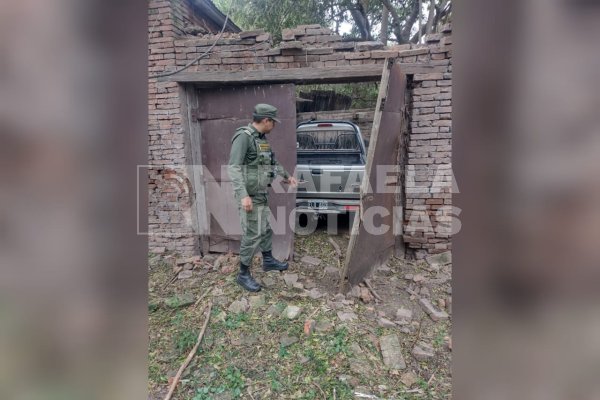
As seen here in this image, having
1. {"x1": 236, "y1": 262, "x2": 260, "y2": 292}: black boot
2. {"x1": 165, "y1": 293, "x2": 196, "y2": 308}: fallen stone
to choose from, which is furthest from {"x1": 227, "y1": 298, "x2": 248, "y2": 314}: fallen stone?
{"x1": 165, "y1": 293, "x2": 196, "y2": 308}: fallen stone

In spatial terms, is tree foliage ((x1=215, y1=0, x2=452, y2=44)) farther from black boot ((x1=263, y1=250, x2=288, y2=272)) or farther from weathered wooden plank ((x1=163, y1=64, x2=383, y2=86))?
black boot ((x1=263, y1=250, x2=288, y2=272))

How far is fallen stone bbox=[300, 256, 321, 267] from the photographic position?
4167 mm

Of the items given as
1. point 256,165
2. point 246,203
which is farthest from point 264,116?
point 246,203

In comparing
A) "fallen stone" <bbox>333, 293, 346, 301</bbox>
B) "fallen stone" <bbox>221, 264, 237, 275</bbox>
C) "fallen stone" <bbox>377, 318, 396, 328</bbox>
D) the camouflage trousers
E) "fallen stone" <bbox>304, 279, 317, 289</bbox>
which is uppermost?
the camouflage trousers

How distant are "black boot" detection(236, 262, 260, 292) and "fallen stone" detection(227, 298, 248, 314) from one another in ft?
0.61

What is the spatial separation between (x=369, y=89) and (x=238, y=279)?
8.29 meters

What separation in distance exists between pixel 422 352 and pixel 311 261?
1.85 metres

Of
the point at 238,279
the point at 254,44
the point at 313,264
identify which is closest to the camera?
the point at 238,279

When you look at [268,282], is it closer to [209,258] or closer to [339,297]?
[339,297]

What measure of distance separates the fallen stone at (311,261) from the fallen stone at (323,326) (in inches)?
48.0

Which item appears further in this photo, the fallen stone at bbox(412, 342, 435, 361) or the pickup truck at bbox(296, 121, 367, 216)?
the pickup truck at bbox(296, 121, 367, 216)
